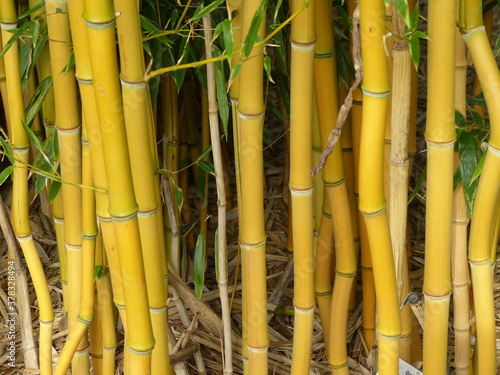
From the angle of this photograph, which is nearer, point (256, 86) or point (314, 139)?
point (256, 86)

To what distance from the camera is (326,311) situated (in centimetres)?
114

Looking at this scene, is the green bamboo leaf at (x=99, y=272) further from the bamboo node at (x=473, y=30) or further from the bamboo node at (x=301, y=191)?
the bamboo node at (x=473, y=30)

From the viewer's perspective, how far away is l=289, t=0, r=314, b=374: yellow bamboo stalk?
752 mm

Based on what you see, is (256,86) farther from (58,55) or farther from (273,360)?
(273,360)

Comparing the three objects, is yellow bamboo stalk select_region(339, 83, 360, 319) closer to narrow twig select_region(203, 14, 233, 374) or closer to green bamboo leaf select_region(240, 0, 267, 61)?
narrow twig select_region(203, 14, 233, 374)

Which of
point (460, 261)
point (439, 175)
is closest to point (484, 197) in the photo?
point (439, 175)

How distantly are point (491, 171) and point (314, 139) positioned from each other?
0.97 ft

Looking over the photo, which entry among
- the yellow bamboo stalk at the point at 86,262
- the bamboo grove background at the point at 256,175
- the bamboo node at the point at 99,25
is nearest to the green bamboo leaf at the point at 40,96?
the bamboo grove background at the point at 256,175

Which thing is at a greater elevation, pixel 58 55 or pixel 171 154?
pixel 58 55

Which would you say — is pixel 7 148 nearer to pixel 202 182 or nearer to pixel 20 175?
pixel 20 175

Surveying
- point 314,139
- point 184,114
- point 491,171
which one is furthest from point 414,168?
point 491,171

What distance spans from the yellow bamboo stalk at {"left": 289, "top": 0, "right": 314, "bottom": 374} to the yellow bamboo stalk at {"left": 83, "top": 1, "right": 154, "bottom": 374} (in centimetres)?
19

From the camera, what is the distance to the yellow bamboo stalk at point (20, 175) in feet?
3.00

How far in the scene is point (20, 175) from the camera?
99cm
